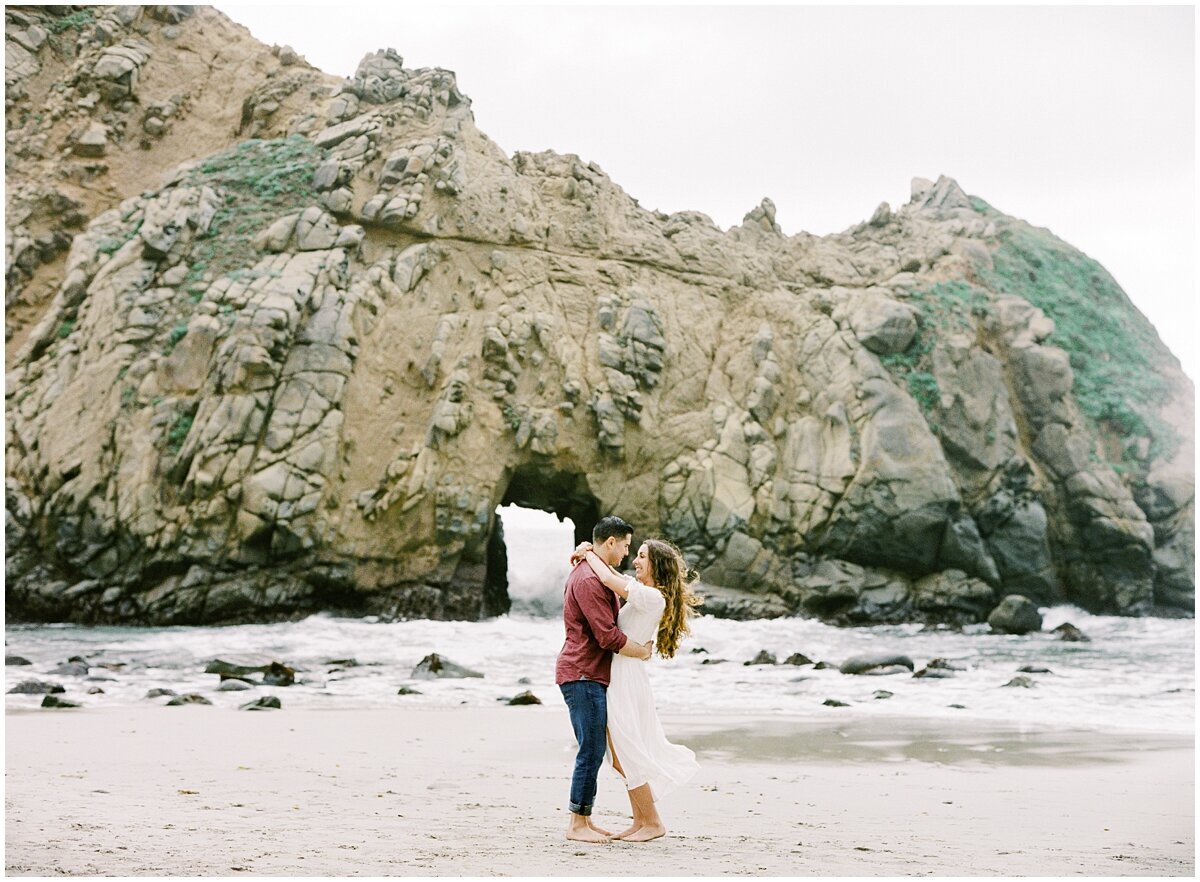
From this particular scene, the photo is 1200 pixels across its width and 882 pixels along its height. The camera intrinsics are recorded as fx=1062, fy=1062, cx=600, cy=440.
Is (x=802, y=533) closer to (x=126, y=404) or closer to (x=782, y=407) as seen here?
(x=782, y=407)

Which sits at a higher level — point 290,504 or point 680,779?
point 290,504

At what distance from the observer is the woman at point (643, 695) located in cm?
514

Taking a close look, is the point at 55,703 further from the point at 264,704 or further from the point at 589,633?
the point at 589,633

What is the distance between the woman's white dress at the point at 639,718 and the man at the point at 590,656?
2.1 inches

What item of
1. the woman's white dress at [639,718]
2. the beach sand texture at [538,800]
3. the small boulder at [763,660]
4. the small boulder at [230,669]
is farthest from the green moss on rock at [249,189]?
the woman's white dress at [639,718]

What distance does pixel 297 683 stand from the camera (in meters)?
13.2

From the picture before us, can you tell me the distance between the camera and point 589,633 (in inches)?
207

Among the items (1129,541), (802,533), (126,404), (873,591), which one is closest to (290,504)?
(126,404)

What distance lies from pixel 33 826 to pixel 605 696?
8.51ft

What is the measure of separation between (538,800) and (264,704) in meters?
5.70

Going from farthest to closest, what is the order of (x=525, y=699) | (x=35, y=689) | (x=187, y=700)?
1. (x=525, y=699)
2. (x=35, y=689)
3. (x=187, y=700)

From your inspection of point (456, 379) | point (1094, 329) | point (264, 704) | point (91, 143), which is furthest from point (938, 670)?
point (91, 143)

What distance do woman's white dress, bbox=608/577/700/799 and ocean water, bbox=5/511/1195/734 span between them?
246 inches

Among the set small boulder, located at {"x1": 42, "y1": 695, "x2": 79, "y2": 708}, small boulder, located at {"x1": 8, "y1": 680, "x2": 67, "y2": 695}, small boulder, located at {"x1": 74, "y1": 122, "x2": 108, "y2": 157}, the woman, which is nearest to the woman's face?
the woman
